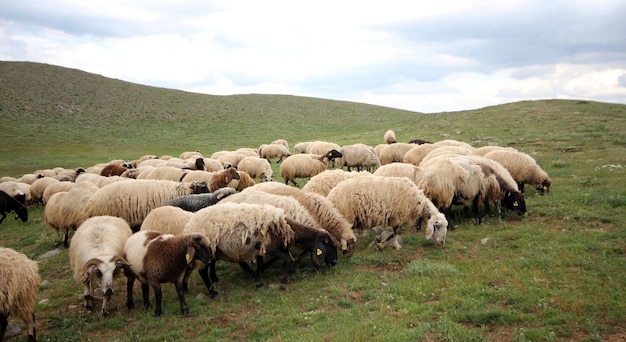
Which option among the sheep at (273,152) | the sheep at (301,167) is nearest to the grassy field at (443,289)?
the sheep at (301,167)

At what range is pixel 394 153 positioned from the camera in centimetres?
2264

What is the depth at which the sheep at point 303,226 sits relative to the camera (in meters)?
8.99

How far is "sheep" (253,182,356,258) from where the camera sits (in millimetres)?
9703

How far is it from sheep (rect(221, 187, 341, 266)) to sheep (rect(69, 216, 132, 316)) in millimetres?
2850

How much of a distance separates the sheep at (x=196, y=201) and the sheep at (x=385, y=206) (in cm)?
350

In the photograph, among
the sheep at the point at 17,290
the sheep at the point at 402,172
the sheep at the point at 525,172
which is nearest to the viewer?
the sheep at the point at 17,290

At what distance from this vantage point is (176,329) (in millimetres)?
6977

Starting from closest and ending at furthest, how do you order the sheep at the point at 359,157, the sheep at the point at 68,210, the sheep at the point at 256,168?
the sheep at the point at 68,210 < the sheep at the point at 256,168 < the sheep at the point at 359,157

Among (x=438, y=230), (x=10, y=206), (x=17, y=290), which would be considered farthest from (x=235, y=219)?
(x=10, y=206)

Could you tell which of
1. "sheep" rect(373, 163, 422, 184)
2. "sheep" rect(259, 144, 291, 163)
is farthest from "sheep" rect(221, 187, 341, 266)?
"sheep" rect(259, 144, 291, 163)

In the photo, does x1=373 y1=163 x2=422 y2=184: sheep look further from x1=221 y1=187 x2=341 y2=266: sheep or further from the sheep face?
x1=221 y1=187 x2=341 y2=266: sheep

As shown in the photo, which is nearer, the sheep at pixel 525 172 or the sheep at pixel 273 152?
the sheep at pixel 525 172

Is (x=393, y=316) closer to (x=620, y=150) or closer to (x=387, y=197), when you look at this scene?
(x=387, y=197)

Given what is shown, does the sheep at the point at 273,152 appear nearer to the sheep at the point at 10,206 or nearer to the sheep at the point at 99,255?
the sheep at the point at 10,206
